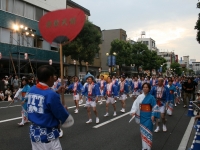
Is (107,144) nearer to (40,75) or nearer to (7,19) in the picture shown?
(40,75)

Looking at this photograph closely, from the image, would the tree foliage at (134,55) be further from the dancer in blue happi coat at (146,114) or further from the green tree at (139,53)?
the dancer in blue happi coat at (146,114)

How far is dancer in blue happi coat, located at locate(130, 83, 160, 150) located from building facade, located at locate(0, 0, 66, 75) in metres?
17.1

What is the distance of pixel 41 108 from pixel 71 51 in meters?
27.0

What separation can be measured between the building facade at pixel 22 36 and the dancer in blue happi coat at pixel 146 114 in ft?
56.2

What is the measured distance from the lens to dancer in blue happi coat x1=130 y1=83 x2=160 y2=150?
236 inches

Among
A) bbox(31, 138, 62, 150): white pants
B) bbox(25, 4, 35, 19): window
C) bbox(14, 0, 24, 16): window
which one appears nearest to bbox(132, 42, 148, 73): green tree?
bbox(25, 4, 35, 19): window

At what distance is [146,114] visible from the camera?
611cm

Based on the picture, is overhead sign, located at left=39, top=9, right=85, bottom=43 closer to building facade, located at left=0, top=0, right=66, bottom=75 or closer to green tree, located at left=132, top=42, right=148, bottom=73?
building facade, located at left=0, top=0, right=66, bottom=75

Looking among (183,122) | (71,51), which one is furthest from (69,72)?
(183,122)

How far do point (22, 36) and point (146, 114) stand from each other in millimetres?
23079

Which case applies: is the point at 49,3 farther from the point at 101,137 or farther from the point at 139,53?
the point at 101,137

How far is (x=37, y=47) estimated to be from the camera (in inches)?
1158

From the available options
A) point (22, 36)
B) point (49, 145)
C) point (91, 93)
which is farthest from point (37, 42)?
point (49, 145)

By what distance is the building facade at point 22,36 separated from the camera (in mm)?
23797
